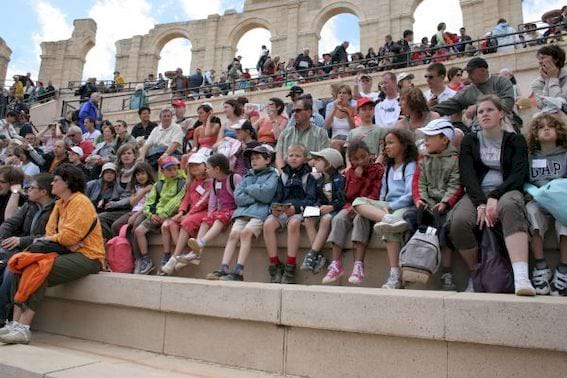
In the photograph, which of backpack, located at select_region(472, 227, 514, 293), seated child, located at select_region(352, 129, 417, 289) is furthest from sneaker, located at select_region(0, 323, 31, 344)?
backpack, located at select_region(472, 227, 514, 293)

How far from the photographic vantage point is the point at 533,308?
105 inches

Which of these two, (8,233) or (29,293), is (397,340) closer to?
(29,293)

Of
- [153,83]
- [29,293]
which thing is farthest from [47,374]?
[153,83]

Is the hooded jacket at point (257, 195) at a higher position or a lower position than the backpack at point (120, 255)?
higher

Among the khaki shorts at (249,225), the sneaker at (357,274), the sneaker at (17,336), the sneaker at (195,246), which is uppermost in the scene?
the khaki shorts at (249,225)

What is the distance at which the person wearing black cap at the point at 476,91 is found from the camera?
5.18 metres

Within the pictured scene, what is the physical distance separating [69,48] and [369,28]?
71.6ft

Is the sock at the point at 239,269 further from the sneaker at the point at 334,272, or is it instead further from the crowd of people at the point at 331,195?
the sneaker at the point at 334,272

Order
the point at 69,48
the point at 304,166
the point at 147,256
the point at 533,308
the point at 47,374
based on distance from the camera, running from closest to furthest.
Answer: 1. the point at 533,308
2. the point at 47,374
3. the point at 304,166
4. the point at 147,256
5. the point at 69,48

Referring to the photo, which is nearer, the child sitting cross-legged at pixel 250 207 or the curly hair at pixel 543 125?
the curly hair at pixel 543 125

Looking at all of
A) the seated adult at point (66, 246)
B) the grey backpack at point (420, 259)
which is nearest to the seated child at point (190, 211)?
the seated adult at point (66, 246)

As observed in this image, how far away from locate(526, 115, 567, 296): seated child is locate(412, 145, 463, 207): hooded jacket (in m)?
0.61

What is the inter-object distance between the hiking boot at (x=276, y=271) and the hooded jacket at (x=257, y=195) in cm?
58

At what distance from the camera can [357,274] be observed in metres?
4.11
